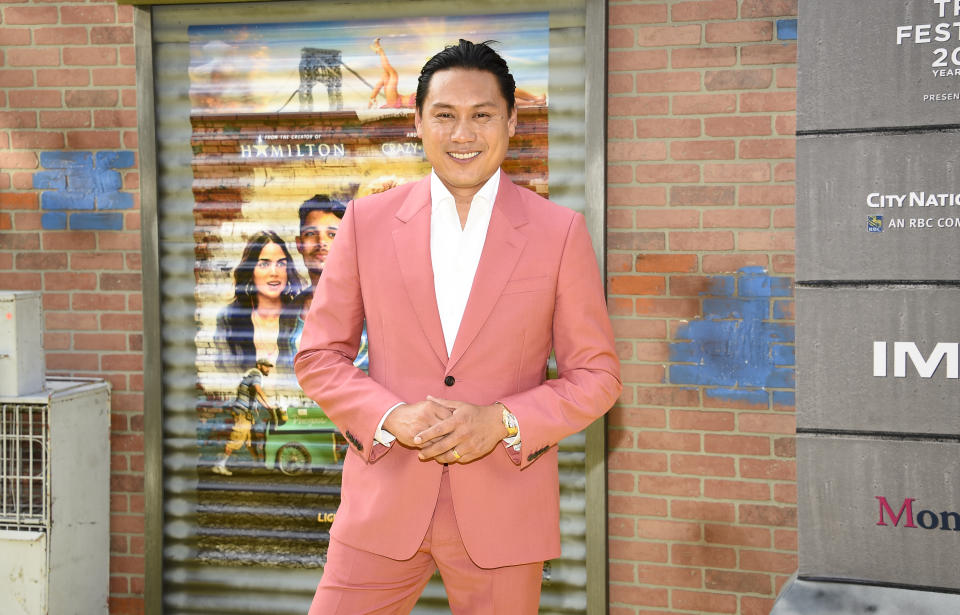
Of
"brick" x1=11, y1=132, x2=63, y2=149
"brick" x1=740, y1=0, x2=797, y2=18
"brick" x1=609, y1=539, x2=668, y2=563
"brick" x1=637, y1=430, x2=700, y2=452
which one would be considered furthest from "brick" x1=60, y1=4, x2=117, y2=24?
"brick" x1=609, y1=539, x2=668, y2=563

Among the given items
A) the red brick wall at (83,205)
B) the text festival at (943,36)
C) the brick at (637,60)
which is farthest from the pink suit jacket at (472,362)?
the red brick wall at (83,205)

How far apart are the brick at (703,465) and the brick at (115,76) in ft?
10.8

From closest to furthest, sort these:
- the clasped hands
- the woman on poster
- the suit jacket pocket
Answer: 1. the clasped hands
2. the suit jacket pocket
3. the woman on poster

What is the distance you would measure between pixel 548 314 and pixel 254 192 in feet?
7.64

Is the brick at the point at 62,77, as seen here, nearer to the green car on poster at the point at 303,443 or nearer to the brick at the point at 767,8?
the green car on poster at the point at 303,443

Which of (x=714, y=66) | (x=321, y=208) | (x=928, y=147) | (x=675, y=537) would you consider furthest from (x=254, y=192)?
(x=928, y=147)

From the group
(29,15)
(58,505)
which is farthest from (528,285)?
(29,15)

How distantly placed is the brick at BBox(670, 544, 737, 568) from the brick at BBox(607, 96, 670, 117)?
2.02 meters

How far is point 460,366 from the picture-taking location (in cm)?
220

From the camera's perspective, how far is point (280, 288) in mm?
4090

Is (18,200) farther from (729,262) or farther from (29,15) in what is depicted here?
(729,262)

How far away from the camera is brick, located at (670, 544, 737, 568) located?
146 inches

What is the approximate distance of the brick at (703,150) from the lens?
365cm

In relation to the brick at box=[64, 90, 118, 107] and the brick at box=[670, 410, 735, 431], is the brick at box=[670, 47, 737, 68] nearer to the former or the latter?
the brick at box=[670, 410, 735, 431]
